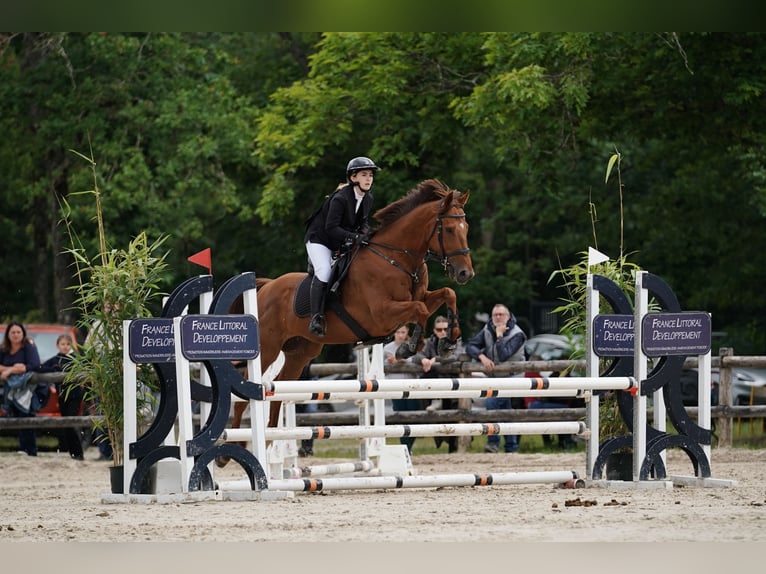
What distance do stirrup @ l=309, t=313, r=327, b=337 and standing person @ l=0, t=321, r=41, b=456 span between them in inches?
180

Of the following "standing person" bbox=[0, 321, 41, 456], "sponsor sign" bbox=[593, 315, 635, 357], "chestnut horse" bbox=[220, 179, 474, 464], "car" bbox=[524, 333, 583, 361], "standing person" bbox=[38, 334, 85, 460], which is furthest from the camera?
"car" bbox=[524, 333, 583, 361]

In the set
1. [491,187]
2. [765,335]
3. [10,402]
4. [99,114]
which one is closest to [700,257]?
[765,335]

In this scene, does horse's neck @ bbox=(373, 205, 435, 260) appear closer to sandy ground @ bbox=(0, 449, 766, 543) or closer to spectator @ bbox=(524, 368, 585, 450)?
sandy ground @ bbox=(0, 449, 766, 543)

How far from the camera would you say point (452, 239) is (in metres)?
9.01

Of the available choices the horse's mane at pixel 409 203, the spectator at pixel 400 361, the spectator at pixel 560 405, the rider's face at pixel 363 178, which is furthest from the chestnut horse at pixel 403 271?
the spectator at pixel 560 405

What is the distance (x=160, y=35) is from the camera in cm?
2036

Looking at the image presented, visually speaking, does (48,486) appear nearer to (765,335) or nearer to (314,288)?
(314,288)

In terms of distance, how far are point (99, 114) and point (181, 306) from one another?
12.2 metres

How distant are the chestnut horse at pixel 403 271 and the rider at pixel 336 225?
133mm

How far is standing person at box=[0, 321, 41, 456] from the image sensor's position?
12930mm

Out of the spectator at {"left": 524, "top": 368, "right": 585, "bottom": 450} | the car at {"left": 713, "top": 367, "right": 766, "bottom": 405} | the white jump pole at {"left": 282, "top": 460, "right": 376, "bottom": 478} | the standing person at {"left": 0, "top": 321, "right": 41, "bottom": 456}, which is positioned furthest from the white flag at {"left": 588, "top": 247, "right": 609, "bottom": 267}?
the car at {"left": 713, "top": 367, "right": 766, "bottom": 405}

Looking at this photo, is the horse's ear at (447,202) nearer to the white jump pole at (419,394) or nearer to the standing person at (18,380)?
the white jump pole at (419,394)

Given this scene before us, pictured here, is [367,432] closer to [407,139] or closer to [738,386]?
[738,386]

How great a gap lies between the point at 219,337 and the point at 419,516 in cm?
179
